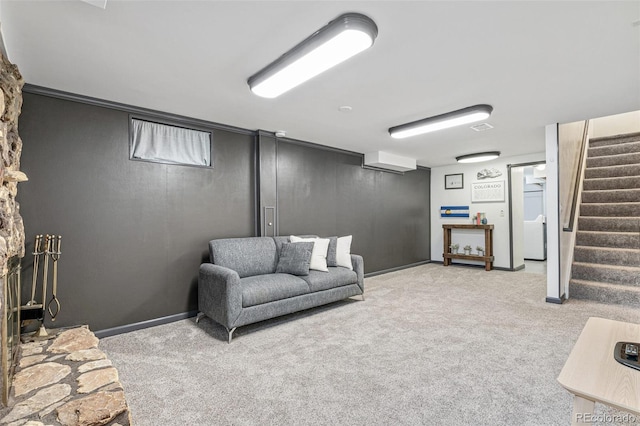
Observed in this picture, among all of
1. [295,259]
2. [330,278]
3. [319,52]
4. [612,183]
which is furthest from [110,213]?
[612,183]

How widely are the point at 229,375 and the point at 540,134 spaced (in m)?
5.01

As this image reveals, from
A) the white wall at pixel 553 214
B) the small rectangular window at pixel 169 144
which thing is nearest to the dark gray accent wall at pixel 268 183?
the small rectangular window at pixel 169 144

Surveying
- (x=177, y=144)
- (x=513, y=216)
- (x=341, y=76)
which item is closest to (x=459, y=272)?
(x=513, y=216)

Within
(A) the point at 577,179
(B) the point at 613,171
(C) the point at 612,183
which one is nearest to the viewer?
(A) the point at 577,179

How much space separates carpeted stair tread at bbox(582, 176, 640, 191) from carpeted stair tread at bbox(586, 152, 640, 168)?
408 millimetres

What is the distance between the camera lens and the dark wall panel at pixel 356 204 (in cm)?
480

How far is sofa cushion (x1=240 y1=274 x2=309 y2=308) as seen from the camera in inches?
122

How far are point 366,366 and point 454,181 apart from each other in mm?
5725

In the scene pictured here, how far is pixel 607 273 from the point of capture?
167 inches

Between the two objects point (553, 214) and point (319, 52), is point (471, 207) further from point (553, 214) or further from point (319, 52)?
point (319, 52)

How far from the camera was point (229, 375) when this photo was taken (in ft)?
7.65

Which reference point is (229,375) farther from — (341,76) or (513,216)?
(513,216)

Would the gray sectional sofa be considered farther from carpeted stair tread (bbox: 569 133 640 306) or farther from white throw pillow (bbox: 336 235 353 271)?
carpeted stair tread (bbox: 569 133 640 306)

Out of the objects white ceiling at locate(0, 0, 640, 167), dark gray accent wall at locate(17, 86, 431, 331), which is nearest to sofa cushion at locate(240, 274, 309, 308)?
dark gray accent wall at locate(17, 86, 431, 331)
